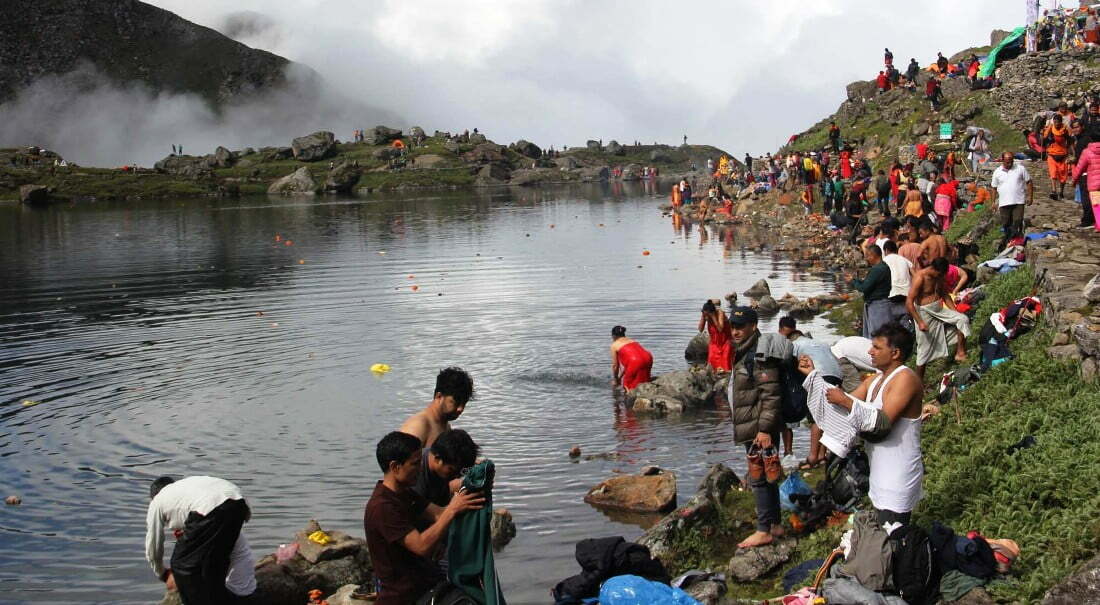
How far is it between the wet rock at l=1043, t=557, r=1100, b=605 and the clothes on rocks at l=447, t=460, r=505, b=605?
11.6 ft

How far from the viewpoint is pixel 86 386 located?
1983cm

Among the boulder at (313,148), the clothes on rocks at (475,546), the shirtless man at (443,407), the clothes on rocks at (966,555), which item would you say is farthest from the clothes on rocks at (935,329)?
the boulder at (313,148)

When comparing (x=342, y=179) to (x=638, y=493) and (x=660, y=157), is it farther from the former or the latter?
(x=638, y=493)

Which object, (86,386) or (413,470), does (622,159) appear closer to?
(86,386)

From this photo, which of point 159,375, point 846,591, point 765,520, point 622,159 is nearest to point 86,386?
point 159,375

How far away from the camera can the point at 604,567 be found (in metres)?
8.49

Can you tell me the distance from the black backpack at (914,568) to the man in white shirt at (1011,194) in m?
14.2

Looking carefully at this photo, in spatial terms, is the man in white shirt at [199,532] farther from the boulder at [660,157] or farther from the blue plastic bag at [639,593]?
the boulder at [660,157]

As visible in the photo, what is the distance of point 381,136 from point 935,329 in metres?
142

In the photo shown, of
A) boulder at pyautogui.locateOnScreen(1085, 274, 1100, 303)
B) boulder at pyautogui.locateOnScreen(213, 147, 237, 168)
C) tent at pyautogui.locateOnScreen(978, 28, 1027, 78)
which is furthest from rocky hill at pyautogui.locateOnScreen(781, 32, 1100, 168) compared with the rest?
boulder at pyautogui.locateOnScreen(213, 147, 237, 168)

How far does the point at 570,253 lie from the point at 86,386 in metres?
23.6

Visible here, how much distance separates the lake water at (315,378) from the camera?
12.7 meters

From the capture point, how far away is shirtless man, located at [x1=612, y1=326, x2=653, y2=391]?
17.6m

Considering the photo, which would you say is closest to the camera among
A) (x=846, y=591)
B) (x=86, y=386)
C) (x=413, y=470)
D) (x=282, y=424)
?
(x=413, y=470)
